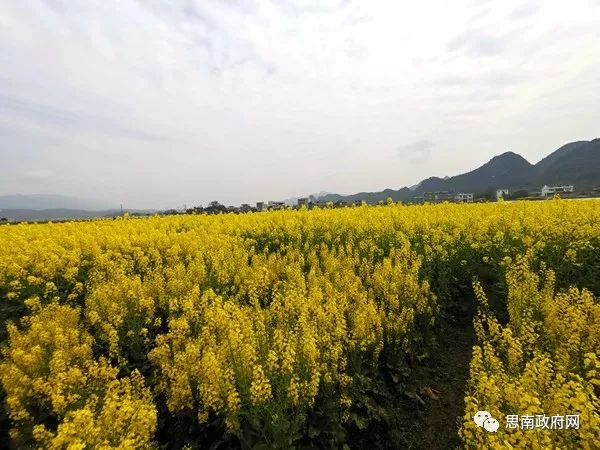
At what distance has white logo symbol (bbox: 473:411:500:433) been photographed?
340cm

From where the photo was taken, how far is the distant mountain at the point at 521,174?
131200 mm

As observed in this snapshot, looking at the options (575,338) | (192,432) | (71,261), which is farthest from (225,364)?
(71,261)

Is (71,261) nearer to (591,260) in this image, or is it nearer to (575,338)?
(575,338)

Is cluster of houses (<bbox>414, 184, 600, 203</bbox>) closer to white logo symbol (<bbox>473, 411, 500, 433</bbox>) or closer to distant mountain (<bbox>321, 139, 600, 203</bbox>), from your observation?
white logo symbol (<bbox>473, 411, 500, 433</bbox>)

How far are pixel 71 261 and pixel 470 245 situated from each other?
9.76m

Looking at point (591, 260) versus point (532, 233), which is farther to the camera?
point (532, 233)

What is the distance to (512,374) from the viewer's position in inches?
190

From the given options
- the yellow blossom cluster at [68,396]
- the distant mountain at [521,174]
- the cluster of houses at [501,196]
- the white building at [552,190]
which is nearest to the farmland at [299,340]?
the yellow blossom cluster at [68,396]

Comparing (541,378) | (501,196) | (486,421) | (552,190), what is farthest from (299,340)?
(552,190)

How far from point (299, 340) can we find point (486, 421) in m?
2.27

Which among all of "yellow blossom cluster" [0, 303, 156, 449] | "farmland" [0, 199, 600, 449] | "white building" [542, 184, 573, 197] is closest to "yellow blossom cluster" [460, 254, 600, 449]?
"farmland" [0, 199, 600, 449]

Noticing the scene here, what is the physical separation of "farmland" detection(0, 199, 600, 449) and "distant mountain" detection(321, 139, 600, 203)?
115 metres

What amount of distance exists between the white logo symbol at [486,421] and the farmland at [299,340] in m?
0.09

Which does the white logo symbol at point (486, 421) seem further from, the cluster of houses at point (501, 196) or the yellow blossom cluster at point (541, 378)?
the cluster of houses at point (501, 196)
